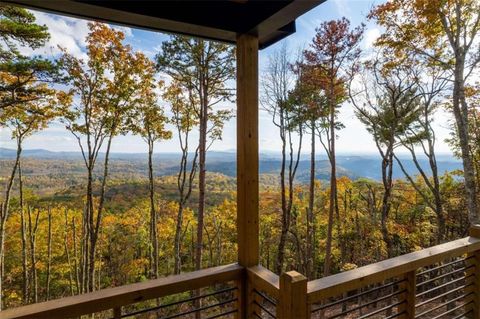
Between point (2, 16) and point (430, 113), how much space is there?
10.1m

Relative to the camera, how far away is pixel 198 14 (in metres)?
1.41

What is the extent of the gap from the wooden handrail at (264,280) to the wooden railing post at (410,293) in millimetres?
839

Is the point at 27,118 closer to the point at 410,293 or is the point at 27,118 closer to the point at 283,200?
the point at 283,200

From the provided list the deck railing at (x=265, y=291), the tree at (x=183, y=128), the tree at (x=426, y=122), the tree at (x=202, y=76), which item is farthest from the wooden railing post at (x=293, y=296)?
the tree at (x=426, y=122)

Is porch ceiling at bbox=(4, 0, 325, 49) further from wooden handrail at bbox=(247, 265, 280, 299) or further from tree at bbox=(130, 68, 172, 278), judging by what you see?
tree at bbox=(130, 68, 172, 278)

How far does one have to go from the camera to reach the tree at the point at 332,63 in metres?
7.41

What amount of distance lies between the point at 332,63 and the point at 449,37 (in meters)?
2.82

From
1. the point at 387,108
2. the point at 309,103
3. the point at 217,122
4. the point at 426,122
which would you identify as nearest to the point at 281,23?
the point at 217,122

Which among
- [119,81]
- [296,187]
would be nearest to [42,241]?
[119,81]

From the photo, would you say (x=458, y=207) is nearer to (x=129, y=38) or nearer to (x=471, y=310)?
(x=471, y=310)

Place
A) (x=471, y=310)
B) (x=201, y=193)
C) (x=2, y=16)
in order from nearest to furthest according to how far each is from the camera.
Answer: (x=471, y=310) < (x=2, y=16) < (x=201, y=193)

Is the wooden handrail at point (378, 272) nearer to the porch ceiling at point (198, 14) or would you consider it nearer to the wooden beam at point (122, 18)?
the porch ceiling at point (198, 14)

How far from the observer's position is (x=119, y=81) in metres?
7.33

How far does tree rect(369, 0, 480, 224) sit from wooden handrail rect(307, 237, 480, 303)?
4547mm
